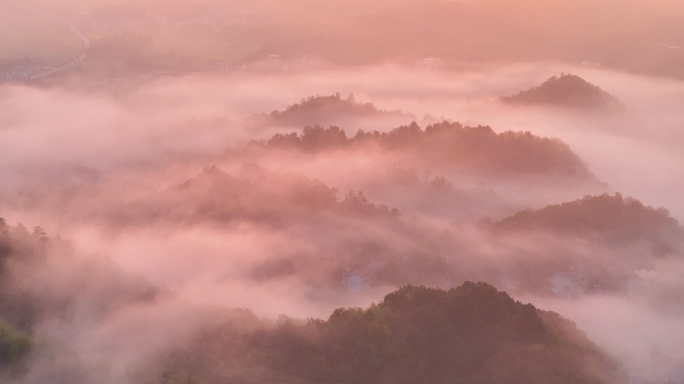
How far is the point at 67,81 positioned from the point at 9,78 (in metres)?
7.05

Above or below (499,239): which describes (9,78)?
below

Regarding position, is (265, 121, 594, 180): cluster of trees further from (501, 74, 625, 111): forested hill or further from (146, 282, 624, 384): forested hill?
(146, 282, 624, 384): forested hill

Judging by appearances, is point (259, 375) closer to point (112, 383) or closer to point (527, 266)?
point (112, 383)

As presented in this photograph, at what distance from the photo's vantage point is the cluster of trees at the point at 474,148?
44844 mm

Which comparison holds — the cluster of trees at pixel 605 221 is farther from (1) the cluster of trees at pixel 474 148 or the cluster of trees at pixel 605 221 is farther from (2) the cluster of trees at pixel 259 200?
(1) the cluster of trees at pixel 474 148

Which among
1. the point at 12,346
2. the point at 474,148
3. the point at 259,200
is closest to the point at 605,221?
the point at 474,148

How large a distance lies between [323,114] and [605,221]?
123 feet

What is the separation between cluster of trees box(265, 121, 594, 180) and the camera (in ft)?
147

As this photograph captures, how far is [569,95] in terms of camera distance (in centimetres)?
6338

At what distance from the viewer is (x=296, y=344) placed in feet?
59.8

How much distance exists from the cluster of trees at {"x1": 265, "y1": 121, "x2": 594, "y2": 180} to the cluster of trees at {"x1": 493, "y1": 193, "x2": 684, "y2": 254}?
923 centimetres

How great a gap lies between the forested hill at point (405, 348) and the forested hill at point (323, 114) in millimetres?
45477

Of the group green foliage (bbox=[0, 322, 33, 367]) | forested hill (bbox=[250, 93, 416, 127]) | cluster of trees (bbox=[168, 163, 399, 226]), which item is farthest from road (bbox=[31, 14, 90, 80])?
green foliage (bbox=[0, 322, 33, 367])

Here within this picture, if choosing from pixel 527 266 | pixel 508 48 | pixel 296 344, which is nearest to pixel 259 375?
pixel 296 344
